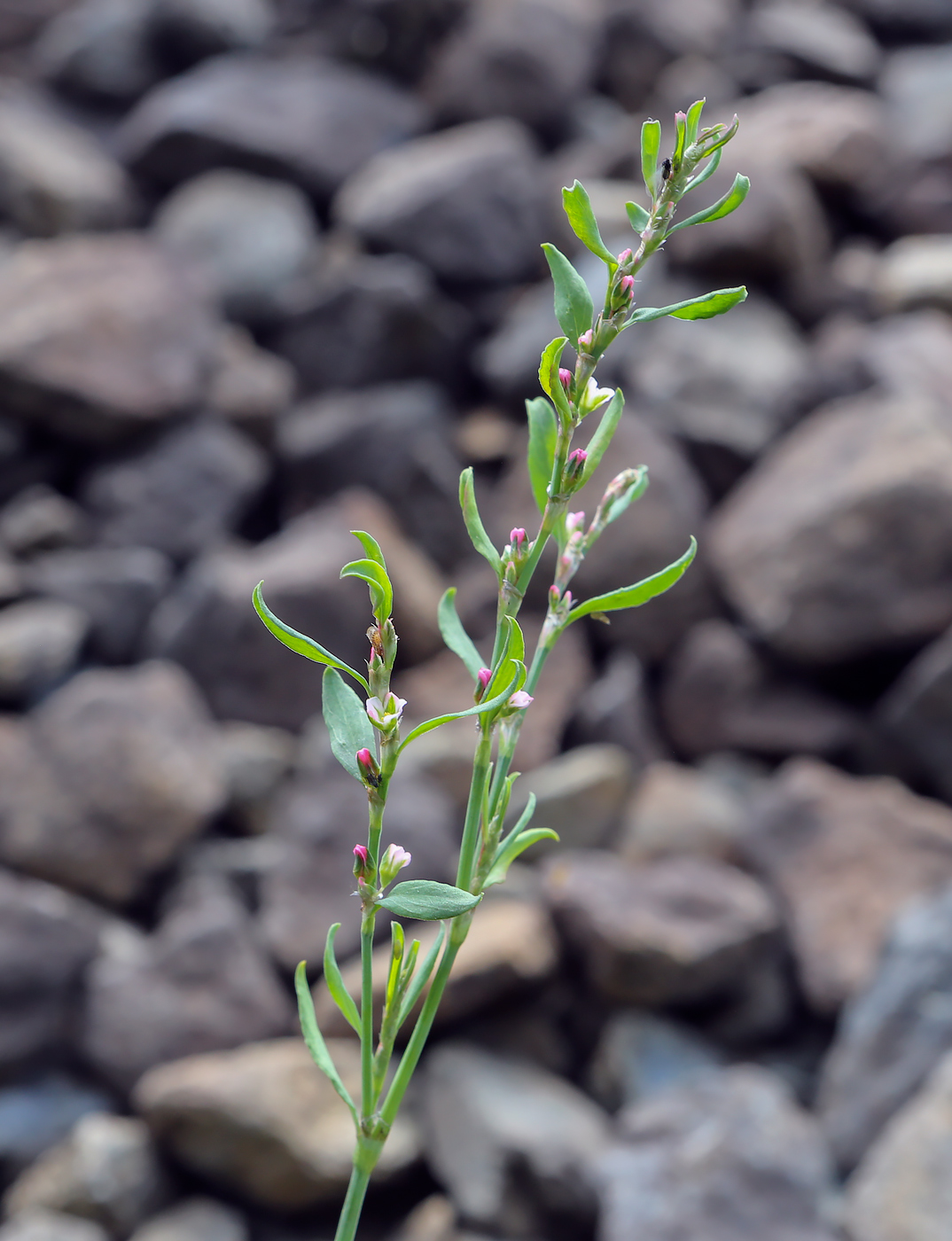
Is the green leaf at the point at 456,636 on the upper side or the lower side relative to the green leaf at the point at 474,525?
lower

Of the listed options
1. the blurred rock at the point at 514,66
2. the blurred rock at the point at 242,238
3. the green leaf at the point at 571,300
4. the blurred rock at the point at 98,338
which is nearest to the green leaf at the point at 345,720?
the green leaf at the point at 571,300

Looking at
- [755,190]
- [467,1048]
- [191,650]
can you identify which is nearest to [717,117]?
[755,190]

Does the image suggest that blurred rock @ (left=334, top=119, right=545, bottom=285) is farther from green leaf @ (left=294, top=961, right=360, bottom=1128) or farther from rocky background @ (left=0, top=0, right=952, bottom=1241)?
green leaf @ (left=294, top=961, right=360, bottom=1128)

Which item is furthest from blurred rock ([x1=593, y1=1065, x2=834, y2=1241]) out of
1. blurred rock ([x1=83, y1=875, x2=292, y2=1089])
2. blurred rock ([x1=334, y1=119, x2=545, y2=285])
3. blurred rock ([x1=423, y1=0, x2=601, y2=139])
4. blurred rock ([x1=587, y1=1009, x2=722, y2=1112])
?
blurred rock ([x1=423, y1=0, x2=601, y2=139])

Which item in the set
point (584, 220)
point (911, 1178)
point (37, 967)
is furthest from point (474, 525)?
point (37, 967)

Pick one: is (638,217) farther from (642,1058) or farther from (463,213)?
(463,213)

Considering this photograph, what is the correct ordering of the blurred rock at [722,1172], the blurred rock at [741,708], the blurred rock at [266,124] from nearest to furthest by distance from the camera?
the blurred rock at [722,1172], the blurred rock at [741,708], the blurred rock at [266,124]

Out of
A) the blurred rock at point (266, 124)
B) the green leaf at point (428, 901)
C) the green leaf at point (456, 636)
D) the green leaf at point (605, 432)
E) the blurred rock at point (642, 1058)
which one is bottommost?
the blurred rock at point (642, 1058)

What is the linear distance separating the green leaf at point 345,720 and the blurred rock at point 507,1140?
1.46 m

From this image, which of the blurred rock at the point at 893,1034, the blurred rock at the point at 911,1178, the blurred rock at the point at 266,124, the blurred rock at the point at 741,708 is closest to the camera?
the blurred rock at the point at 911,1178

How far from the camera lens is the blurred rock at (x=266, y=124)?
344cm

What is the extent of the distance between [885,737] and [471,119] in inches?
101

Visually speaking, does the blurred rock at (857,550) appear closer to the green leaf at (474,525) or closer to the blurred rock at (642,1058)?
the blurred rock at (642,1058)

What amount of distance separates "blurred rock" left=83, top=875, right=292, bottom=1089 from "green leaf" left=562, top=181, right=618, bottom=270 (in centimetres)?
179
